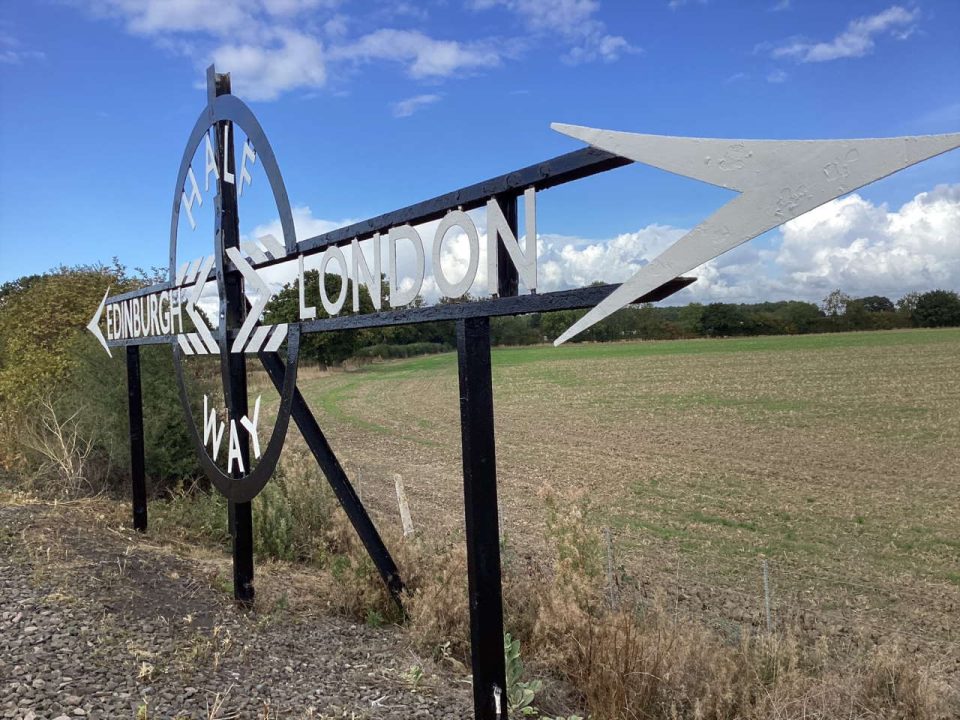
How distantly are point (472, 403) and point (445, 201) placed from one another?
96 centimetres

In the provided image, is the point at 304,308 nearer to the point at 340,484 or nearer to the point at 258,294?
the point at 258,294

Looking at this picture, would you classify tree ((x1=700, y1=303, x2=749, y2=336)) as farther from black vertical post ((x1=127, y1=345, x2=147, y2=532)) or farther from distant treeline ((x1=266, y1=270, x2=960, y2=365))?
black vertical post ((x1=127, y1=345, x2=147, y2=532))

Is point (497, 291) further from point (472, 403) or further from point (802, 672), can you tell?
point (802, 672)

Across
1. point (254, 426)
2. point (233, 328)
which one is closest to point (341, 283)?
point (254, 426)

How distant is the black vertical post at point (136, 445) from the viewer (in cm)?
783

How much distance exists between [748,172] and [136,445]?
7.76 metres

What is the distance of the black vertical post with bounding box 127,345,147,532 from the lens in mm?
7828

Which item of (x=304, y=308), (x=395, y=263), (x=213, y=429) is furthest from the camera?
(x=213, y=429)

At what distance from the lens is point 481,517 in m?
3.16

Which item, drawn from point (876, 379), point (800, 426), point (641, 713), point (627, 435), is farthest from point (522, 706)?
point (876, 379)

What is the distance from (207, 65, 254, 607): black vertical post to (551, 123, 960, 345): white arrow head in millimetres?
3857

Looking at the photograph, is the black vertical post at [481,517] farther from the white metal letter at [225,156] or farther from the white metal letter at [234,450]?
the white metal letter at [225,156]

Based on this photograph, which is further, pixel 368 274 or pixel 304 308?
pixel 304 308

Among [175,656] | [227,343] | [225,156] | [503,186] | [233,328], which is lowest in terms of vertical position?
[175,656]
